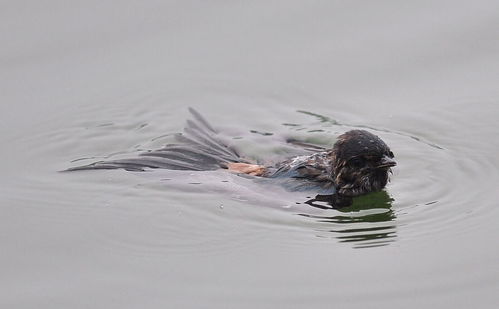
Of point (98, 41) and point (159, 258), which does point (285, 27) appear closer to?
point (98, 41)

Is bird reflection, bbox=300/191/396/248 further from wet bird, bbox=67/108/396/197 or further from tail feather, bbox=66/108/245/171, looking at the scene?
tail feather, bbox=66/108/245/171

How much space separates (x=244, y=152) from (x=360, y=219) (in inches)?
69.9

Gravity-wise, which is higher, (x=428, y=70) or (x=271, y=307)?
(x=428, y=70)

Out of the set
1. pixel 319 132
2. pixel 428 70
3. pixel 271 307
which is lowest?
pixel 271 307

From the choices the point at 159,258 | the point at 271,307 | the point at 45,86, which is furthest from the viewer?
the point at 45,86

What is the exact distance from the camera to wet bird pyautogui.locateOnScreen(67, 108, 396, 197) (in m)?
10.8

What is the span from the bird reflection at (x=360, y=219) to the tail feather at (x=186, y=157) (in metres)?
1.13

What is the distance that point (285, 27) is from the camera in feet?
45.1

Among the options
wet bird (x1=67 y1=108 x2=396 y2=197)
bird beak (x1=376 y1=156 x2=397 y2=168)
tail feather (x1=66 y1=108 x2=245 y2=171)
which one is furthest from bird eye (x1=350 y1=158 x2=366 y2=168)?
tail feather (x1=66 y1=108 x2=245 y2=171)

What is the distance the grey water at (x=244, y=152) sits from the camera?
9289 millimetres

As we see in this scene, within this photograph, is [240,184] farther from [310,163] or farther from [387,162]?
[387,162]

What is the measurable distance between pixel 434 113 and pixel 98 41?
384cm

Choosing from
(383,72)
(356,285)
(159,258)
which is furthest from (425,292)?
(383,72)

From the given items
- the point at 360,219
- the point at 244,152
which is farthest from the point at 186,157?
the point at 360,219
